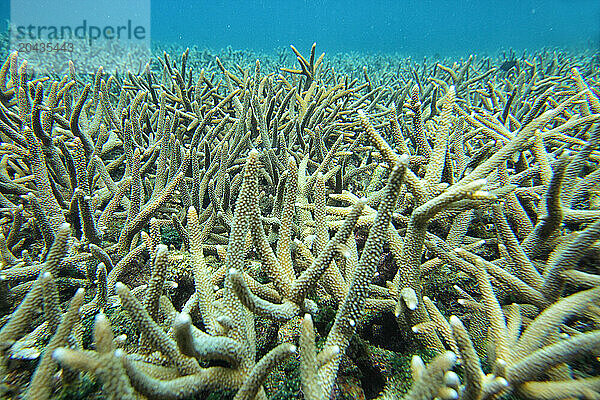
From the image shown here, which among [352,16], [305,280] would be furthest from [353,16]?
[305,280]

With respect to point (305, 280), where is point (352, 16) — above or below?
above

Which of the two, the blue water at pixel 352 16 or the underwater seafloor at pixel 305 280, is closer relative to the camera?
the underwater seafloor at pixel 305 280

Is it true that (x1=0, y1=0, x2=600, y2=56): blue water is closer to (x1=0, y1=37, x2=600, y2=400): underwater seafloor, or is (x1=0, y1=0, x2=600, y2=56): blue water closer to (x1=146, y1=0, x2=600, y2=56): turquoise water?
(x1=146, y1=0, x2=600, y2=56): turquoise water

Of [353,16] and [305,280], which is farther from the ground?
[353,16]

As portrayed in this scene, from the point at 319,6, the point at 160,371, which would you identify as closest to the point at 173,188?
the point at 160,371

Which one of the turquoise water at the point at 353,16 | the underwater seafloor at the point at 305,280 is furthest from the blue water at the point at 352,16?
the underwater seafloor at the point at 305,280

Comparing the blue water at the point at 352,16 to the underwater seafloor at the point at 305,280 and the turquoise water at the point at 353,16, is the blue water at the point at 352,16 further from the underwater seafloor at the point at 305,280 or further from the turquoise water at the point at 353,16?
the underwater seafloor at the point at 305,280

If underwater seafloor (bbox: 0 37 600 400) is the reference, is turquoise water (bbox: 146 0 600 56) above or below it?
above

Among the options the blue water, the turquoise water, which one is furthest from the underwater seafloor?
the turquoise water

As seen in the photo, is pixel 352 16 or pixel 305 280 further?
pixel 352 16

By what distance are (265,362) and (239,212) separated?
1.88ft

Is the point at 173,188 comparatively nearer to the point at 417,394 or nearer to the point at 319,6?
the point at 417,394

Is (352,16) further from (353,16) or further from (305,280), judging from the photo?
(305,280)

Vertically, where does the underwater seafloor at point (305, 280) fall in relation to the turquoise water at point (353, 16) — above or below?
below
